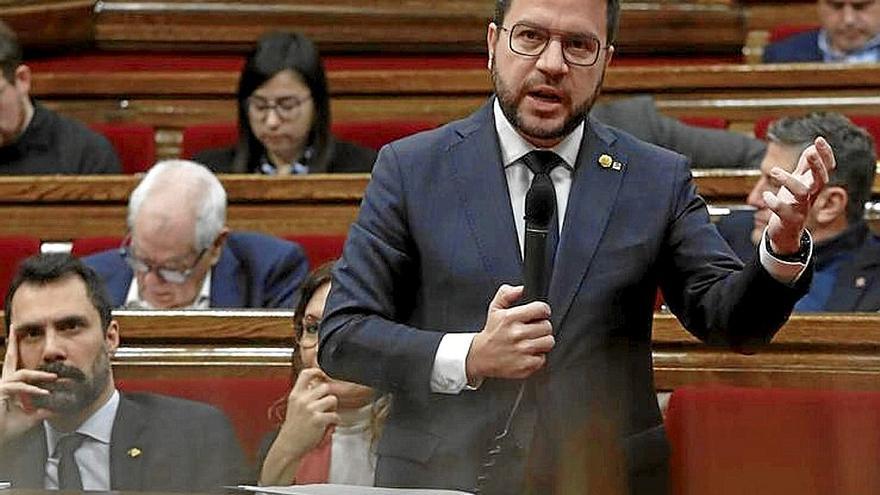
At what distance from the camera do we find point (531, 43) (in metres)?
0.85

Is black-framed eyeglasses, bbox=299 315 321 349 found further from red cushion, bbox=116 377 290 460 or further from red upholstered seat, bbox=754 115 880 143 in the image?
red upholstered seat, bbox=754 115 880 143

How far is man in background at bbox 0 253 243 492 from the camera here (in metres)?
0.91

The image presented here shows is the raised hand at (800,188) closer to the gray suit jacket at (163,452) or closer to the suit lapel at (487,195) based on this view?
the suit lapel at (487,195)

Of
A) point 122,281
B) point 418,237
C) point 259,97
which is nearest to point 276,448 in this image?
point 418,237

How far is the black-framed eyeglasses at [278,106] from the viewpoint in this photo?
5.75ft

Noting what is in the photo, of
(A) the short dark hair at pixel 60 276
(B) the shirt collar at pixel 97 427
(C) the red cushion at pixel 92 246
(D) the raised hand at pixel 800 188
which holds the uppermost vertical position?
(D) the raised hand at pixel 800 188

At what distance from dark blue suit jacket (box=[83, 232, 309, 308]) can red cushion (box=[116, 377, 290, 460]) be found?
362mm

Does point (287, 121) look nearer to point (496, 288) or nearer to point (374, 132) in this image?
point (374, 132)

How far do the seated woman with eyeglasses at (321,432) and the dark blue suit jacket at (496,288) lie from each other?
0.02 m

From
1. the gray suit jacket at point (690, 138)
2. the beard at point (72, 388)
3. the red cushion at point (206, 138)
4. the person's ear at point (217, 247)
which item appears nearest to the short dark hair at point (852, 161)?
the gray suit jacket at point (690, 138)

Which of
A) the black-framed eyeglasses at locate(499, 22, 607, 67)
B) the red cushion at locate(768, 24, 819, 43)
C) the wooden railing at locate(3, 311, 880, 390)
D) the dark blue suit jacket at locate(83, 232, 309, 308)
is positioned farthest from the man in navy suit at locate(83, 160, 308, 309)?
the red cushion at locate(768, 24, 819, 43)

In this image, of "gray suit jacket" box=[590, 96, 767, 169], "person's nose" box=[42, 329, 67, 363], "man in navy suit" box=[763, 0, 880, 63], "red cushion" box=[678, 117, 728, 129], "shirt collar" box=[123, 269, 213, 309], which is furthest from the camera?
"man in navy suit" box=[763, 0, 880, 63]

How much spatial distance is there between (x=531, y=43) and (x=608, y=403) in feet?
0.61

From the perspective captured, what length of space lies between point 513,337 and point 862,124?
1.07 meters
